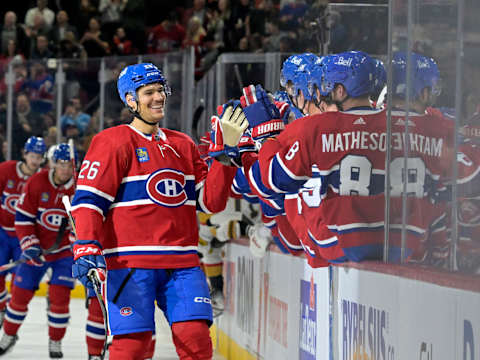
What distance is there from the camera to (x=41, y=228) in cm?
628

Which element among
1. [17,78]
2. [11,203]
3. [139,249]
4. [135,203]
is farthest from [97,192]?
[17,78]

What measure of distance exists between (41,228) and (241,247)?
1.44 metres

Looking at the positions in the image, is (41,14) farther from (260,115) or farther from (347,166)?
(347,166)

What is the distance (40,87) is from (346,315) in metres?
7.65

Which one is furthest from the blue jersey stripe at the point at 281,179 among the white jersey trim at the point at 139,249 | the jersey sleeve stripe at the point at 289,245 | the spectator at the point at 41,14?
the spectator at the point at 41,14

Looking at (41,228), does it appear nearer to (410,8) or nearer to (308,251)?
(308,251)

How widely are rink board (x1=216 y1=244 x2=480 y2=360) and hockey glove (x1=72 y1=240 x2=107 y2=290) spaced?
0.79m

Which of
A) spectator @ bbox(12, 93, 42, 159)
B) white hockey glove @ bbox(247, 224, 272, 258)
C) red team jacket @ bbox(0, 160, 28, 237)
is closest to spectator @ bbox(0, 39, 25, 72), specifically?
spectator @ bbox(12, 93, 42, 159)

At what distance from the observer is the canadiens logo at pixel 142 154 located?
11.1 feet

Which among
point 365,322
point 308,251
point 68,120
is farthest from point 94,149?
point 68,120

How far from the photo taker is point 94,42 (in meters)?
11.6

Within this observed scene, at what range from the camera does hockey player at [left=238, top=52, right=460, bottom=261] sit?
2795 mm

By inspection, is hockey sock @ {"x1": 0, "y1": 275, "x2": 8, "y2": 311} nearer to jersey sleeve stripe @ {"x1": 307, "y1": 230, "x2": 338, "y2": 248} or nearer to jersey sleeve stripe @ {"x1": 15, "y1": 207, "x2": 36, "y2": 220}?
jersey sleeve stripe @ {"x1": 15, "y1": 207, "x2": 36, "y2": 220}

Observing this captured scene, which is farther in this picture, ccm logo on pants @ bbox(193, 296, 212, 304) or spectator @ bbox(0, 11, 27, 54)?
spectator @ bbox(0, 11, 27, 54)
